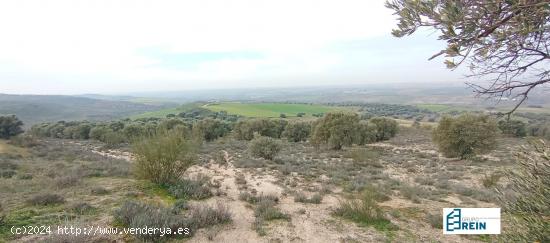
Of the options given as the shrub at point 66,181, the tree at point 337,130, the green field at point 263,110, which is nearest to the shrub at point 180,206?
the shrub at point 66,181

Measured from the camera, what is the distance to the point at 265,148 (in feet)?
72.3

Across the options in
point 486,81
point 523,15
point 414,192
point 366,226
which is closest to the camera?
point 523,15

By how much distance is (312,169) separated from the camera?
18219mm

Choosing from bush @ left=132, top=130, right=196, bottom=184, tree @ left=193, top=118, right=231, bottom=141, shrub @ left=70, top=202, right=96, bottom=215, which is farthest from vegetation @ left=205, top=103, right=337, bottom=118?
shrub @ left=70, top=202, right=96, bottom=215

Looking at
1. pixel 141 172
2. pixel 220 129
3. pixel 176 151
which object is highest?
pixel 176 151

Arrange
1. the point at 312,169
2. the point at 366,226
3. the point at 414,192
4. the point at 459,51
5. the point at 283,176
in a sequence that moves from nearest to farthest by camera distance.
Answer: the point at 459,51 < the point at 366,226 < the point at 414,192 < the point at 283,176 < the point at 312,169

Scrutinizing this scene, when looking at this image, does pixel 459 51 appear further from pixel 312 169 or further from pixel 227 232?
pixel 312 169

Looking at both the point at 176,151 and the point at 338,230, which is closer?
the point at 338,230

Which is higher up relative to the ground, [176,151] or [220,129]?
[176,151]

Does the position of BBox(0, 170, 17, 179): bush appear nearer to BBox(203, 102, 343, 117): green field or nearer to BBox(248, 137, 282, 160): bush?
BBox(248, 137, 282, 160): bush

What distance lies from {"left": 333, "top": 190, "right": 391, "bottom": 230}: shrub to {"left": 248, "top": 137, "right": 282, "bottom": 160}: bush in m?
13.0

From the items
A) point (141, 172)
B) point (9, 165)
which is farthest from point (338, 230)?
point (9, 165)

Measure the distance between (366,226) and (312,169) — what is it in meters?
10.2

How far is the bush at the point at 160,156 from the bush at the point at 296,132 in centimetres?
3313
